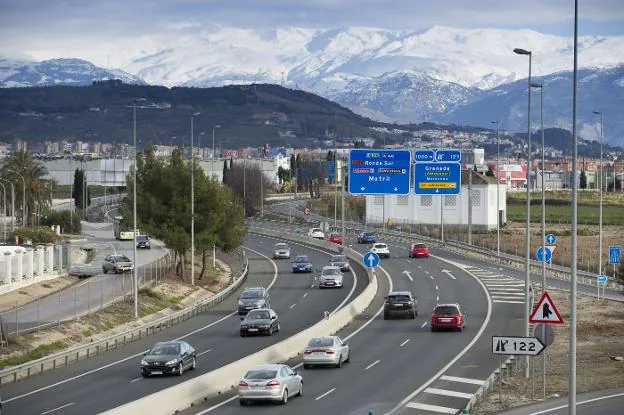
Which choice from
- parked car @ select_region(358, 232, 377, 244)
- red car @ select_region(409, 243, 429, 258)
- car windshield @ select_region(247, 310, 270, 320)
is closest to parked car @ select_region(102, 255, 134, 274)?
car windshield @ select_region(247, 310, 270, 320)

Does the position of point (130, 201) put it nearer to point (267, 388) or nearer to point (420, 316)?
point (420, 316)

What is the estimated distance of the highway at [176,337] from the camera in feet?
126

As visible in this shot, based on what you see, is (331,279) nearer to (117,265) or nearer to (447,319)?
(117,265)

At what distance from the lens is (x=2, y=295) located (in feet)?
233

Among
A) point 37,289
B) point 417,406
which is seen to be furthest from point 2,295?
point 417,406

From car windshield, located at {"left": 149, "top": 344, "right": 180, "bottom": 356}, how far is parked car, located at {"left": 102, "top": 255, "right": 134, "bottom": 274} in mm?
40996

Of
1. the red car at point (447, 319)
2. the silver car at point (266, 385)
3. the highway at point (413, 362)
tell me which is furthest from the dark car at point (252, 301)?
the silver car at point (266, 385)

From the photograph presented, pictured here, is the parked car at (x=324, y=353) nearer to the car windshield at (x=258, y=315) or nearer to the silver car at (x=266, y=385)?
the silver car at (x=266, y=385)

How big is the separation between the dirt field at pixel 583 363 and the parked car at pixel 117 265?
29547 millimetres

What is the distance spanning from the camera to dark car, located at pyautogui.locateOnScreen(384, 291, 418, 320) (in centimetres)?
6462

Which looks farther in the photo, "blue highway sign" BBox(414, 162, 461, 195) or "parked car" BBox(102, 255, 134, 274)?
"parked car" BBox(102, 255, 134, 274)

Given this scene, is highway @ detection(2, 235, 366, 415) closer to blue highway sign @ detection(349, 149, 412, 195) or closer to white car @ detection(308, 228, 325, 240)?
blue highway sign @ detection(349, 149, 412, 195)

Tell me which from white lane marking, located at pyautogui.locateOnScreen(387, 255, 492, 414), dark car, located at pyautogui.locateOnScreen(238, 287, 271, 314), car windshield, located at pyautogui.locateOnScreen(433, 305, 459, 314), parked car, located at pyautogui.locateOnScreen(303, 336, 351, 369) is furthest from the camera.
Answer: dark car, located at pyautogui.locateOnScreen(238, 287, 271, 314)

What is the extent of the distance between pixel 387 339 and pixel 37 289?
1068 inches
